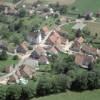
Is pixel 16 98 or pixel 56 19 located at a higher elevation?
pixel 56 19

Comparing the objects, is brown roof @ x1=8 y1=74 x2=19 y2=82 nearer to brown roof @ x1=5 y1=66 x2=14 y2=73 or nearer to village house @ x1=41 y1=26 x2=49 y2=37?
brown roof @ x1=5 y1=66 x2=14 y2=73

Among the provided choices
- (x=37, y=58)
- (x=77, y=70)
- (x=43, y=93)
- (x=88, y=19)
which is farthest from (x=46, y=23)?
(x=43, y=93)

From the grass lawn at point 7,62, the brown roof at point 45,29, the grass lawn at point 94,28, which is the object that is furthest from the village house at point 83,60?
the brown roof at point 45,29

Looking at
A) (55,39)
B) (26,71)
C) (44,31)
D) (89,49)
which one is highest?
(44,31)

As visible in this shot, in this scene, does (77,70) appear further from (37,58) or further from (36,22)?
(36,22)

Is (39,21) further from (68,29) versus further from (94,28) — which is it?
(94,28)

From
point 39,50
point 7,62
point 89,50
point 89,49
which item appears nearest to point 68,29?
point 89,49

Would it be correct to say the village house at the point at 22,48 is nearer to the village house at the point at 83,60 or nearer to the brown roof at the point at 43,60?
the brown roof at the point at 43,60

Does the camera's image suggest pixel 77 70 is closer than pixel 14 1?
Yes
